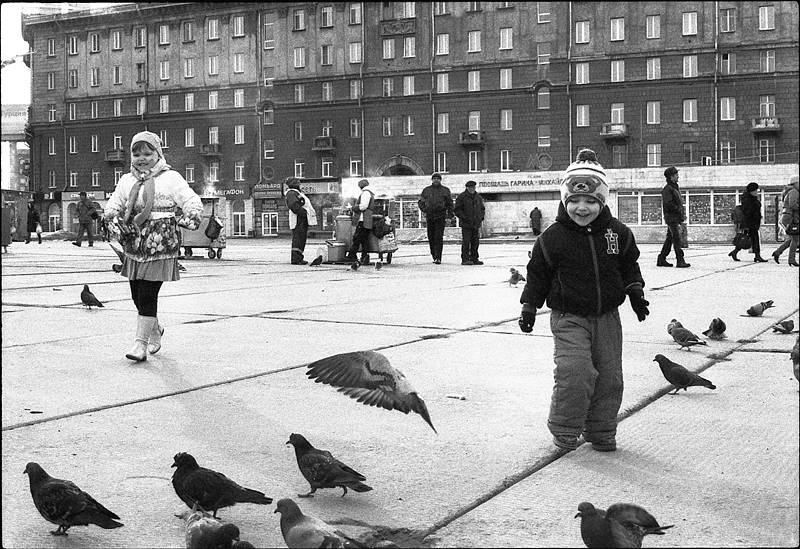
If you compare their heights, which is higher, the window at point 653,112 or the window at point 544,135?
the window at point 653,112

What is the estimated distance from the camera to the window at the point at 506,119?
5644cm

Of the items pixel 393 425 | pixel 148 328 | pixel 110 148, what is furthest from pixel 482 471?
pixel 110 148

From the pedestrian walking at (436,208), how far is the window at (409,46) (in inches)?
1628

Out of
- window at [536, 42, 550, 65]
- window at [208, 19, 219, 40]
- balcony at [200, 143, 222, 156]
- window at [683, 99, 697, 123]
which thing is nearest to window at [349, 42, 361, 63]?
balcony at [200, 143, 222, 156]

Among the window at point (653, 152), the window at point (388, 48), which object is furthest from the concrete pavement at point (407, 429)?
the window at point (388, 48)

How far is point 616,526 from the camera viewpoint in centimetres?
227

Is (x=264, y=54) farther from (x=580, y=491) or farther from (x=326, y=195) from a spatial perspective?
(x=580, y=491)

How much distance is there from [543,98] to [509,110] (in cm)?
221

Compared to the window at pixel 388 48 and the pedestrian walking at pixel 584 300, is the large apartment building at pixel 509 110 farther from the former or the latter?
the pedestrian walking at pixel 584 300

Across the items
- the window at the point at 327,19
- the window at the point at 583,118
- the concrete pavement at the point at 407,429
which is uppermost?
the window at the point at 327,19

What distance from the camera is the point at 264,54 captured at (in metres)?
37.9

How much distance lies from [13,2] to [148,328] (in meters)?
3.68

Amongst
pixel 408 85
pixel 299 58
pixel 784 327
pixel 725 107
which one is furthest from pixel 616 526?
pixel 299 58

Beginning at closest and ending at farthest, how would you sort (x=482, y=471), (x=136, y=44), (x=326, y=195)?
(x=482, y=471), (x=136, y=44), (x=326, y=195)
